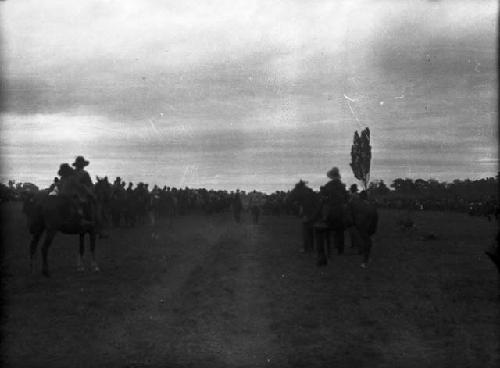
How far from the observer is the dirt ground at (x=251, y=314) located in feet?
17.5

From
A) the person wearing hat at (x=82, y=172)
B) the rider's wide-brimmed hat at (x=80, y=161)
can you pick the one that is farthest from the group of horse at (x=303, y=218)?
the rider's wide-brimmed hat at (x=80, y=161)

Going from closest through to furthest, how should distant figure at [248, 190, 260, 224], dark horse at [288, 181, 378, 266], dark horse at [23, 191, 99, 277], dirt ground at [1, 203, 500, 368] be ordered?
dirt ground at [1, 203, 500, 368], dark horse at [23, 191, 99, 277], dark horse at [288, 181, 378, 266], distant figure at [248, 190, 260, 224]

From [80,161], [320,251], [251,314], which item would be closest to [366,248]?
[320,251]

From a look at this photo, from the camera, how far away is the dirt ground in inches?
210

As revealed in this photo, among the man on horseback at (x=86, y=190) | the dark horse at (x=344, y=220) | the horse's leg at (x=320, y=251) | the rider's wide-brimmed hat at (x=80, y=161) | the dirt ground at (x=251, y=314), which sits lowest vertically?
the dirt ground at (x=251, y=314)

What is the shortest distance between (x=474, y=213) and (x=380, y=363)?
42.8 meters

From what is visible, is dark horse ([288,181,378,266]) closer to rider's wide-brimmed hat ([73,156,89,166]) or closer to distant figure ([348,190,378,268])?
distant figure ([348,190,378,268])

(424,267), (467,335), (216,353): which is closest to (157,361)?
(216,353)

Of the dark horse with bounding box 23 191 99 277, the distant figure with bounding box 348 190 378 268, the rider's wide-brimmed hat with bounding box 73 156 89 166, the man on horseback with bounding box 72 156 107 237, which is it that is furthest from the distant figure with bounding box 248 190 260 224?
the dark horse with bounding box 23 191 99 277

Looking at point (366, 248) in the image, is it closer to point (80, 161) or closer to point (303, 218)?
point (303, 218)

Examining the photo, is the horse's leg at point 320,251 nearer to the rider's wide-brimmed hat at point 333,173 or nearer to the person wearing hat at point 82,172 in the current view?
the rider's wide-brimmed hat at point 333,173

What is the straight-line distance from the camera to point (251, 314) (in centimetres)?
712

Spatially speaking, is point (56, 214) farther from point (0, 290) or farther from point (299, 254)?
point (299, 254)

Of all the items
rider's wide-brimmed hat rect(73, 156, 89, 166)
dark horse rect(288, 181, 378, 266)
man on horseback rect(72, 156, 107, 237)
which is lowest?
dark horse rect(288, 181, 378, 266)
